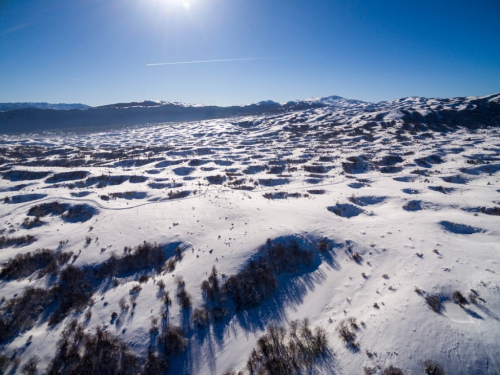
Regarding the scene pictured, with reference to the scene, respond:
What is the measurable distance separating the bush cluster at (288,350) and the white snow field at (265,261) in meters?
0.25

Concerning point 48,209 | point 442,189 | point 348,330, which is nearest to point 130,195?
point 48,209

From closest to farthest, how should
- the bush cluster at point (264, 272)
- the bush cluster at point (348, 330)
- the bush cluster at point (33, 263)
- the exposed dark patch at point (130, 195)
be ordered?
1. the bush cluster at point (348, 330)
2. the bush cluster at point (264, 272)
3. the bush cluster at point (33, 263)
4. the exposed dark patch at point (130, 195)

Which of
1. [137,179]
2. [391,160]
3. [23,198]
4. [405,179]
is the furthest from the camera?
[391,160]

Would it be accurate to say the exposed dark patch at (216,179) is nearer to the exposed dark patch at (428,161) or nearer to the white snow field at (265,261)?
the white snow field at (265,261)

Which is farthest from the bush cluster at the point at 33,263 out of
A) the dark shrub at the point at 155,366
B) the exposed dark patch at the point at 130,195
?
the exposed dark patch at the point at 130,195

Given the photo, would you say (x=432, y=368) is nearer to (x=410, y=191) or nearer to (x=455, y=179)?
(x=410, y=191)

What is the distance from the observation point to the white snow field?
787cm

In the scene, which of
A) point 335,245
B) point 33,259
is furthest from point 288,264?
point 33,259

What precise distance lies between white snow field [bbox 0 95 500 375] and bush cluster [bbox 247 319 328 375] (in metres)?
0.25

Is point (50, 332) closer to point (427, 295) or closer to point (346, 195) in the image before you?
point (427, 295)

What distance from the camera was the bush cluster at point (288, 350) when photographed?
743 centimetres

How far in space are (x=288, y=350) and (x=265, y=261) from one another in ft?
15.3

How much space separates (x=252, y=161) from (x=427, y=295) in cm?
2880

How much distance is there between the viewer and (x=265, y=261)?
12.2 metres
